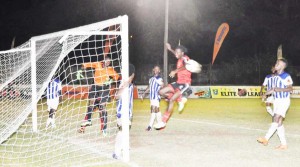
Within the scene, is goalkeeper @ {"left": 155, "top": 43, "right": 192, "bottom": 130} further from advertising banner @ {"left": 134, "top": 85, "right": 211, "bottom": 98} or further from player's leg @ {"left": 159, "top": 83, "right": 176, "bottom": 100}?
advertising banner @ {"left": 134, "top": 85, "right": 211, "bottom": 98}

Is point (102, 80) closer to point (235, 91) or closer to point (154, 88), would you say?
point (154, 88)

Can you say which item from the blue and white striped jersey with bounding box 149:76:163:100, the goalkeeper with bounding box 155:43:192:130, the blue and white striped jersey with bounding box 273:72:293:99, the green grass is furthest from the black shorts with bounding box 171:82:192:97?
the blue and white striped jersey with bounding box 149:76:163:100

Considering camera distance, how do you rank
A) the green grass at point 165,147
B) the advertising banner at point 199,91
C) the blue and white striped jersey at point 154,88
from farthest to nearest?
the advertising banner at point 199,91 → the blue and white striped jersey at point 154,88 → the green grass at point 165,147

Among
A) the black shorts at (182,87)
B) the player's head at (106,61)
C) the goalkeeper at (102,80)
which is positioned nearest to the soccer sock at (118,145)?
the goalkeeper at (102,80)

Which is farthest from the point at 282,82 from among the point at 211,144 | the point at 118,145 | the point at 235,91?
the point at 235,91

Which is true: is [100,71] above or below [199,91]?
above

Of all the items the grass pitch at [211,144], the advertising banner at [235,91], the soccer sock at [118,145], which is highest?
the advertising banner at [235,91]

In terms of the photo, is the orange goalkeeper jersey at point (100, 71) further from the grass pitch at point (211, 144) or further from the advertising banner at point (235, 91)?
the advertising banner at point (235, 91)

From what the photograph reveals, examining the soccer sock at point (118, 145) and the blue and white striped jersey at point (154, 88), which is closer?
the soccer sock at point (118, 145)

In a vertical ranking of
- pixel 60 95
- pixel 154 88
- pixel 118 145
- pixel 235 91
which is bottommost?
pixel 118 145

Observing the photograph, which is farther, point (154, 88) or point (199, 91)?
point (199, 91)

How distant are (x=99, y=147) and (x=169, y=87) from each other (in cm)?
222

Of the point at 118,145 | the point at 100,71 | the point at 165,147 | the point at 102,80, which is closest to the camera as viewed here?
the point at 118,145

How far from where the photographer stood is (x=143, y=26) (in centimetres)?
4409
